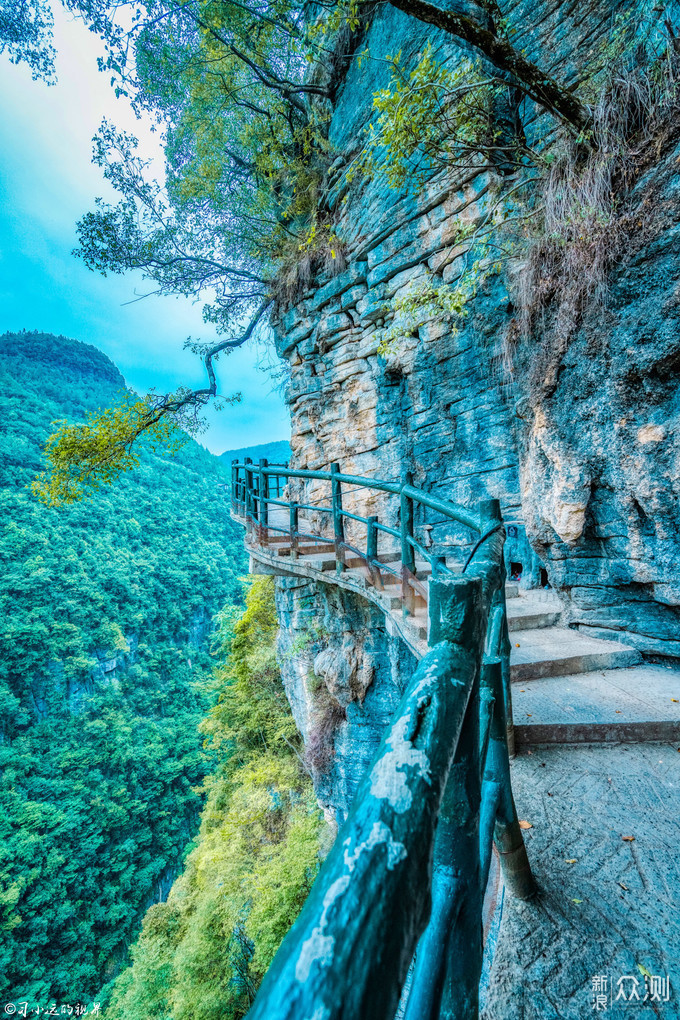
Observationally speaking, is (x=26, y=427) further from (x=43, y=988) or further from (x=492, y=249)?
(x=492, y=249)

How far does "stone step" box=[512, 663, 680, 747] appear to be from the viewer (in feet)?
Answer: 6.10

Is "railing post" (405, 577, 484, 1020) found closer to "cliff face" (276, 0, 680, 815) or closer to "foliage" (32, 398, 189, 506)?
"cliff face" (276, 0, 680, 815)

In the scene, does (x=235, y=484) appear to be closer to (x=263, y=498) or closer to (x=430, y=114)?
(x=263, y=498)

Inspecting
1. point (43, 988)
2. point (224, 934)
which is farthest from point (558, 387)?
point (43, 988)

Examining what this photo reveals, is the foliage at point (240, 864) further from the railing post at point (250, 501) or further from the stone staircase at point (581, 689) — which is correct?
the stone staircase at point (581, 689)

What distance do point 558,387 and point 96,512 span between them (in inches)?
1544

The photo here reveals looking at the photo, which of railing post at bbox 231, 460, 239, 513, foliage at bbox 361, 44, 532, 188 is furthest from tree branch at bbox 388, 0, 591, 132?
railing post at bbox 231, 460, 239, 513

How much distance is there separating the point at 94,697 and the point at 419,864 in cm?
3412

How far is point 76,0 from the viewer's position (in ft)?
19.5

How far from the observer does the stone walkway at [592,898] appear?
3.04ft

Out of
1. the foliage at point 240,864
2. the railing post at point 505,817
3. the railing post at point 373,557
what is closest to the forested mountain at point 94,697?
the foliage at point 240,864

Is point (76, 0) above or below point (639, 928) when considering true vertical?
above

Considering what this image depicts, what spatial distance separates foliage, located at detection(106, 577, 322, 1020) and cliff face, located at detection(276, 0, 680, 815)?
187 centimetres

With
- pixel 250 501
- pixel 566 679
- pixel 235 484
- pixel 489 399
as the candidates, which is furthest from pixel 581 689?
pixel 235 484
